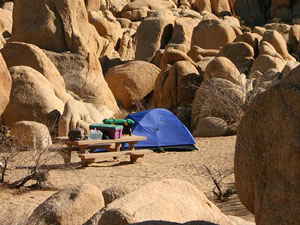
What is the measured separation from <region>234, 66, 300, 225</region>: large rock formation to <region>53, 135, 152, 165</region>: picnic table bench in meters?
6.63

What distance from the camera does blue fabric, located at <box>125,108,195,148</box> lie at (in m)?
13.0

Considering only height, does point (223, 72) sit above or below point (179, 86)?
above

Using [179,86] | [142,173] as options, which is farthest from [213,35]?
[142,173]

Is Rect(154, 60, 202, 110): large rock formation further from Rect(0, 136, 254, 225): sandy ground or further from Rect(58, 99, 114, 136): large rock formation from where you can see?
Rect(0, 136, 254, 225): sandy ground

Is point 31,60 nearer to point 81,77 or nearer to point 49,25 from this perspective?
point 49,25

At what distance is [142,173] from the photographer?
10.3m

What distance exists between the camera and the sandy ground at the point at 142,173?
803cm

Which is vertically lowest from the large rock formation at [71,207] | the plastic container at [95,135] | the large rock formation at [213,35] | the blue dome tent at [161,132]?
the large rock formation at [213,35]

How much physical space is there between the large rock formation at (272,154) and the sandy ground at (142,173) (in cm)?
317

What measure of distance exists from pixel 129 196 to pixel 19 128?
7.49 meters

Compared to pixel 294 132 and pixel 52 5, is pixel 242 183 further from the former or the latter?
pixel 52 5

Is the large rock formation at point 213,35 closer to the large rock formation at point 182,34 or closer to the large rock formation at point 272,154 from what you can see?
the large rock formation at point 182,34

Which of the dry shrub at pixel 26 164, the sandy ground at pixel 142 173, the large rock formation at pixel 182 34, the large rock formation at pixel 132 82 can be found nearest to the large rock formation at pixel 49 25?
the large rock formation at pixel 132 82

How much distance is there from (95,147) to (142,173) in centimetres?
154
